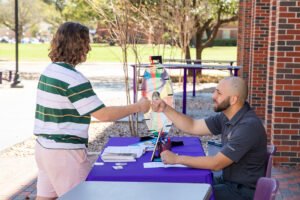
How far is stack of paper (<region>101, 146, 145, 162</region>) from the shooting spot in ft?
13.4

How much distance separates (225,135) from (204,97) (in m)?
12.2

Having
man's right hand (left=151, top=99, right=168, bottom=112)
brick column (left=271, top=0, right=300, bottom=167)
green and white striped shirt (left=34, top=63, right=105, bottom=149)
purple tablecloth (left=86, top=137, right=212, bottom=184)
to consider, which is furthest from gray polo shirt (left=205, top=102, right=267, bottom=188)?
brick column (left=271, top=0, right=300, bottom=167)

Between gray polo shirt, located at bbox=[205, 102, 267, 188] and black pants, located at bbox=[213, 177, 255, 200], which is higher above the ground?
gray polo shirt, located at bbox=[205, 102, 267, 188]

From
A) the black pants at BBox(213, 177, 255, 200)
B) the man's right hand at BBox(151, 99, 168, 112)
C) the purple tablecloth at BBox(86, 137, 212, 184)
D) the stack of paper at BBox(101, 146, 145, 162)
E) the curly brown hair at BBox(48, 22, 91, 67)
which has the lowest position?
the black pants at BBox(213, 177, 255, 200)

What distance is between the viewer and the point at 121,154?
4.15 meters

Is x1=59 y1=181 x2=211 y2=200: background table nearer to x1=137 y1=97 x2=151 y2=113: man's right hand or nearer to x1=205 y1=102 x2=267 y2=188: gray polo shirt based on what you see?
x1=205 y1=102 x2=267 y2=188: gray polo shirt

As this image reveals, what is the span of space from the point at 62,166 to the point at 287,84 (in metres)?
4.36

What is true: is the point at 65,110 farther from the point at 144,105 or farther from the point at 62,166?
the point at 144,105

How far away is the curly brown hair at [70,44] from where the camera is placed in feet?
12.5

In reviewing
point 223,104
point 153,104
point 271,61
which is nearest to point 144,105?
point 153,104

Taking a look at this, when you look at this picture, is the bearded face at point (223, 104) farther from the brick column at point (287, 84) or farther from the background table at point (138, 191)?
the brick column at point (287, 84)

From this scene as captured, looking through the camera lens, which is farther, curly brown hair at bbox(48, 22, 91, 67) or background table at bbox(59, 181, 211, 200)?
curly brown hair at bbox(48, 22, 91, 67)

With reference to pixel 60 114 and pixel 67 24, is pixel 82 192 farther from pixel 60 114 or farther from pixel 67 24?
pixel 67 24

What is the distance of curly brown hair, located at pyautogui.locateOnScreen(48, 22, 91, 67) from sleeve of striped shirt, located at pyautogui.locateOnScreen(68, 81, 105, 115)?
191mm
